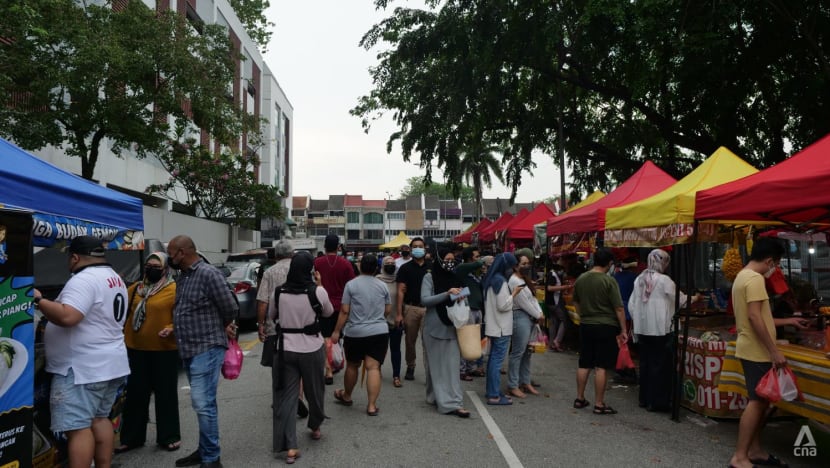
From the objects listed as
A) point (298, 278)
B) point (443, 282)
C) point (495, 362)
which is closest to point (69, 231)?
point (298, 278)

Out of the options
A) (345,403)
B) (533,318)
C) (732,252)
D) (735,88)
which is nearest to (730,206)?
(533,318)

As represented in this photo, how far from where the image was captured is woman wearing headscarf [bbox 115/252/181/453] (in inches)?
193

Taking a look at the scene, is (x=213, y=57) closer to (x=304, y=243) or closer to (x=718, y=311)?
(x=304, y=243)

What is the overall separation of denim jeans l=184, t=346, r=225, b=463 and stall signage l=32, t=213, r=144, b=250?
3.79 ft

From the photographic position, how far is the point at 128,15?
1323 centimetres

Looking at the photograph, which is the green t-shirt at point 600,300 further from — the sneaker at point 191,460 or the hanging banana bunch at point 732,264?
the sneaker at point 191,460

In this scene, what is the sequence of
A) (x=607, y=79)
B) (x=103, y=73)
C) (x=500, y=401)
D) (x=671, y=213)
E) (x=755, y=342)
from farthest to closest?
(x=607, y=79) < (x=103, y=73) < (x=500, y=401) < (x=671, y=213) < (x=755, y=342)

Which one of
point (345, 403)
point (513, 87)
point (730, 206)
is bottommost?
point (345, 403)

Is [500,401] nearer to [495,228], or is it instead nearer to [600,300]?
[600,300]

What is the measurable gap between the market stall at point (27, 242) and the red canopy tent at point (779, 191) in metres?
5.53

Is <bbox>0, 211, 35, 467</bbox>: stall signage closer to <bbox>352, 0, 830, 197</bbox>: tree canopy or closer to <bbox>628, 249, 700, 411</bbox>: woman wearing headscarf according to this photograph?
<bbox>628, 249, 700, 411</bbox>: woman wearing headscarf

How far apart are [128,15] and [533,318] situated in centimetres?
1169

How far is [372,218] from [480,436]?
77.5 m

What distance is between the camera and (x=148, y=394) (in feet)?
16.6
